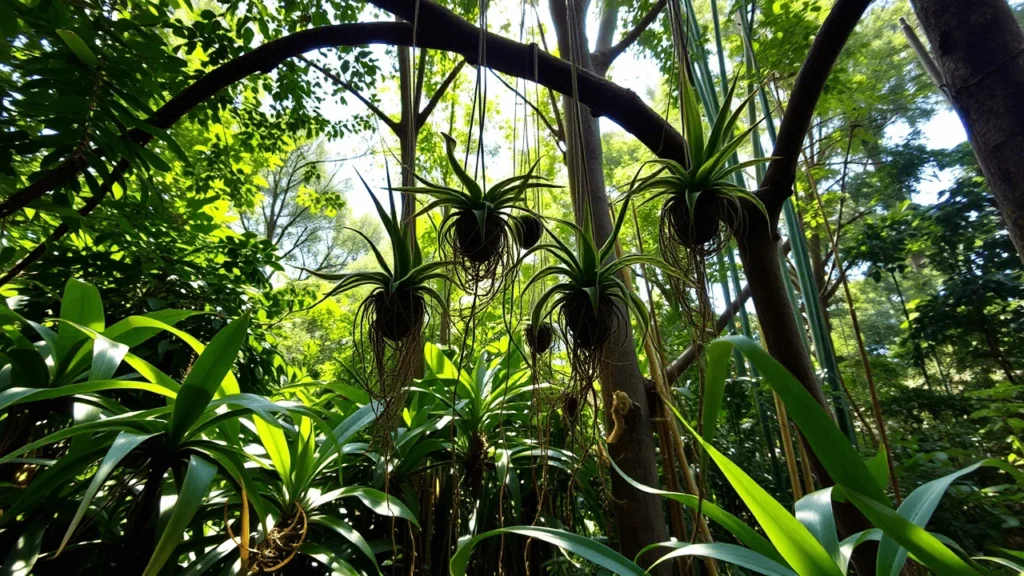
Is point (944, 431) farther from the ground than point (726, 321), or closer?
closer

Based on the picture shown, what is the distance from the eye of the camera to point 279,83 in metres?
1.56

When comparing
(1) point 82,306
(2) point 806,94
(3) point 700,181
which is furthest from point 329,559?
(2) point 806,94

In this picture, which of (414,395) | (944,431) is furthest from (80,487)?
(944,431)

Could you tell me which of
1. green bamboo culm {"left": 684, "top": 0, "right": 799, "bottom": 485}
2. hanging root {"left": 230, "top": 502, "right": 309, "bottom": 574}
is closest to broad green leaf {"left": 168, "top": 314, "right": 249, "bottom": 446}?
hanging root {"left": 230, "top": 502, "right": 309, "bottom": 574}

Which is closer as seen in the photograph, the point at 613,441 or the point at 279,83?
the point at 613,441

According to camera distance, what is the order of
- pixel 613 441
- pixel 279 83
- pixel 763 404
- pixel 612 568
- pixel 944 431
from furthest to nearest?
pixel 944 431 < pixel 279 83 < pixel 763 404 < pixel 613 441 < pixel 612 568

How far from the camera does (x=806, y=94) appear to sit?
1.83 ft

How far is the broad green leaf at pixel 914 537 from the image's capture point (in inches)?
12.6

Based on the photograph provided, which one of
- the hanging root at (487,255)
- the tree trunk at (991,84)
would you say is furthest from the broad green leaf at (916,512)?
the hanging root at (487,255)

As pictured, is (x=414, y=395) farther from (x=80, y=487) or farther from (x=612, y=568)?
(x=612, y=568)

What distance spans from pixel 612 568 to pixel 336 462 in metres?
0.54

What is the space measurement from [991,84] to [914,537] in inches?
20.6

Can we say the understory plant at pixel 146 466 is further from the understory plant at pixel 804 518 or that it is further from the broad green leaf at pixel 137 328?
the understory plant at pixel 804 518

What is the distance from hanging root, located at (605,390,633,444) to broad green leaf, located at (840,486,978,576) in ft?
1.24
